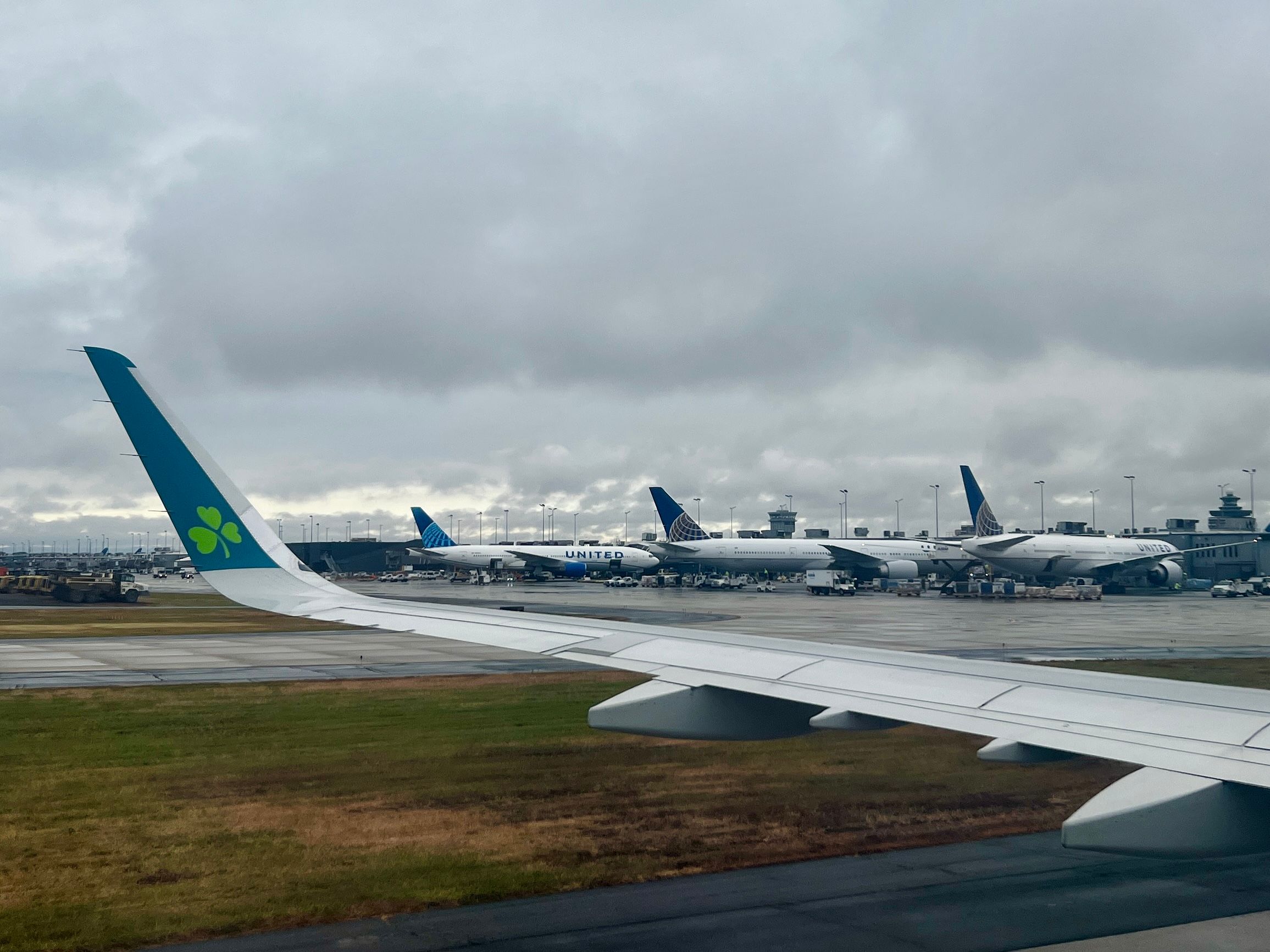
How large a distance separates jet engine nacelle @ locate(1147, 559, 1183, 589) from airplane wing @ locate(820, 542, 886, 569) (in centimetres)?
2252

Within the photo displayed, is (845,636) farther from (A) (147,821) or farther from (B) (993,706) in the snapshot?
(B) (993,706)

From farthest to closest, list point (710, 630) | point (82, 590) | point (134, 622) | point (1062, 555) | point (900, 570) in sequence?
point (900, 570), point (1062, 555), point (82, 590), point (134, 622), point (710, 630)

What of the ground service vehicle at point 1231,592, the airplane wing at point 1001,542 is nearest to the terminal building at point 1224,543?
the ground service vehicle at point 1231,592

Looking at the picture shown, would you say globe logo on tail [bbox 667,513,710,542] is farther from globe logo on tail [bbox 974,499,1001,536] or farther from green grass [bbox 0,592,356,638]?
green grass [bbox 0,592,356,638]

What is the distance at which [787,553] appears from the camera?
3841 inches

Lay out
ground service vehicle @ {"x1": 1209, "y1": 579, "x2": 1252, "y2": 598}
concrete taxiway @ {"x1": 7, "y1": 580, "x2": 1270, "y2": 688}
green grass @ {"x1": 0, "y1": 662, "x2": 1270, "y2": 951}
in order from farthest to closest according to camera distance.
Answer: ground service vehicle @ {"x1": 1209, "y1": 579, "x2": 1252, "y2": 598}, concrete taxiway @ {"x1": 7, "y1": 580, "x2": 1270, "y2": 688}, green grass @ {"x1": 0, "y1": 662, "x2": 1270, "y2": 951}

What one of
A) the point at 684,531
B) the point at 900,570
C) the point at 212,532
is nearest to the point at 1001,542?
the point at 900,570

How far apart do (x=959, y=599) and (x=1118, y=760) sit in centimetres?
7175

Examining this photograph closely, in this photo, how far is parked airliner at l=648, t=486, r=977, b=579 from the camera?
95.2 metres

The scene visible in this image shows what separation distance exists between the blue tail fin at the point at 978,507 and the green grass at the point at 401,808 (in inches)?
2961

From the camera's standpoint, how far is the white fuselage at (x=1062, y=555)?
269 feet

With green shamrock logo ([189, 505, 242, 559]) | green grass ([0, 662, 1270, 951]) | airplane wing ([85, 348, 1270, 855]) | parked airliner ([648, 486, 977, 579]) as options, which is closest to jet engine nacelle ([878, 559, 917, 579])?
parked airliner ([648, 486, 977, 579])

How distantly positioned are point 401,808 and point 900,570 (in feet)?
274

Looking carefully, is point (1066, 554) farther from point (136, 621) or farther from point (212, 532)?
point (212, 532)
